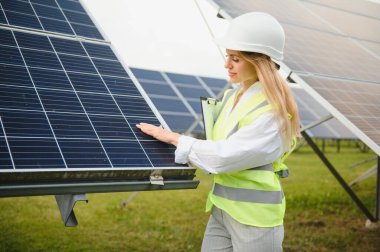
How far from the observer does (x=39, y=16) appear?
4621mm

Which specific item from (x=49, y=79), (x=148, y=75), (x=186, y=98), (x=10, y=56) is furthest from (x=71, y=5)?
(x=148, y=75)

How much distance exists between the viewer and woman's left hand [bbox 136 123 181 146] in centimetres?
312

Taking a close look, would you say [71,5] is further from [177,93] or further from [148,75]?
[148,75]

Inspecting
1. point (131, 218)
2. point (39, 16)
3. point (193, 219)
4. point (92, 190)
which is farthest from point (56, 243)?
point (92, 190)

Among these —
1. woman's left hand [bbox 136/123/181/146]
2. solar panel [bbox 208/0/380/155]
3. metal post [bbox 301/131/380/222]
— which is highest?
woman's left hand [bbox 136/123/181/146]

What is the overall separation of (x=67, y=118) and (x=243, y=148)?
4.60ft

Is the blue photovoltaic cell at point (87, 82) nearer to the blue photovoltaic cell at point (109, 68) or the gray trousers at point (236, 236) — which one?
the blue photovoltaic cell at point (109, 68)

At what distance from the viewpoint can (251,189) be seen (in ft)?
9.81

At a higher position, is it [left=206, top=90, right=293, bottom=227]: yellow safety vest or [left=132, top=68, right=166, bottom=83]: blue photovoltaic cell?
[left=206, top=90, right=293, bottom=227]: yellow safety vest

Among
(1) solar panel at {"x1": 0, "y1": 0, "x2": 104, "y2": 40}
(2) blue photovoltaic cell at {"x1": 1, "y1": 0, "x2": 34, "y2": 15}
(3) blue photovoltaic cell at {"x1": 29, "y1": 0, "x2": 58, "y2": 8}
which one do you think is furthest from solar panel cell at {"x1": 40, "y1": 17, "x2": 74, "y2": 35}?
(3) blue photovoltaic cell at {"x1": 29, "y1": 0, "x2": 58, "y2": 8}

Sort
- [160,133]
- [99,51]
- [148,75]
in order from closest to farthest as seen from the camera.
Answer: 1. [160,133]
2. [99,51]
3. [148,75]

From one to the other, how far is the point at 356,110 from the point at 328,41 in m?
3.10

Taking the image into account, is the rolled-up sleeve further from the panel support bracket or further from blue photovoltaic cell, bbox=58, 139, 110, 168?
the panel support bracket

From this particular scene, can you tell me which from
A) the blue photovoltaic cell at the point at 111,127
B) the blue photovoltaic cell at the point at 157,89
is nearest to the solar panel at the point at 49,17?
the blue photovoltaic cell at the point at 111,127
